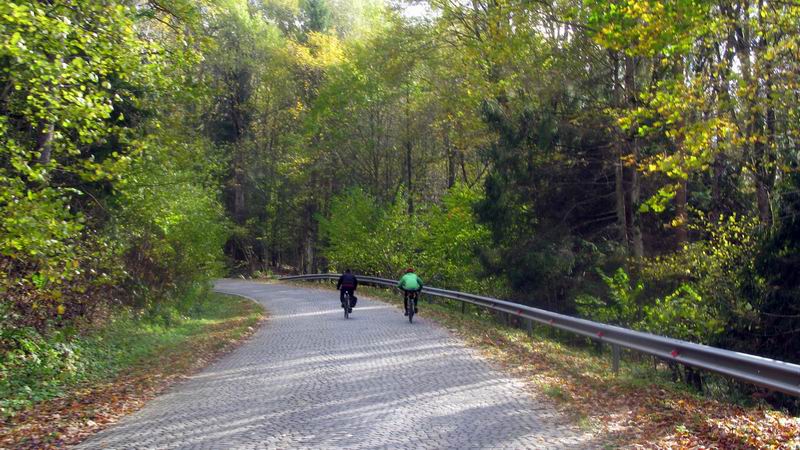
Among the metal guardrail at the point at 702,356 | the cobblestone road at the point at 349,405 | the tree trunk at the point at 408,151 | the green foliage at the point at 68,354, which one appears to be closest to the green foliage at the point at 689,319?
the metal guardrail at the point at 702,356

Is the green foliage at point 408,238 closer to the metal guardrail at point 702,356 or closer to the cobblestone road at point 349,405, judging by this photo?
the cobblestone road at point 349,405

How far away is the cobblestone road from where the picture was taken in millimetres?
6812

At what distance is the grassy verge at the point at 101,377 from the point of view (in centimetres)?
790

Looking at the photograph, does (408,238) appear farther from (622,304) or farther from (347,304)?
(622,304)

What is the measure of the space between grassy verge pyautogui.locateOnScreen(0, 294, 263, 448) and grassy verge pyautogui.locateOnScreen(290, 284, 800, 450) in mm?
5585

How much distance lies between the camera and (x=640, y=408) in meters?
7.99

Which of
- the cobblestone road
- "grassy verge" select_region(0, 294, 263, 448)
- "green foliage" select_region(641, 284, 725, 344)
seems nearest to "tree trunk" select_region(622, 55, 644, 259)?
"green foliage" select_region(641, 284, 725, 344)

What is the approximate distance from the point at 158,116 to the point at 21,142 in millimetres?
6016

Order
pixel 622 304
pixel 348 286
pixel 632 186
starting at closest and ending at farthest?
pixel 622 304, pixel 348 286, pixel 632 186

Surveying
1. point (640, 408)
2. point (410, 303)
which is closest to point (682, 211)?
point (410, 303)

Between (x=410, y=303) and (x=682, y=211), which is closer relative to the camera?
(x=682, y=211)

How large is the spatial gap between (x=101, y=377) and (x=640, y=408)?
855 cm

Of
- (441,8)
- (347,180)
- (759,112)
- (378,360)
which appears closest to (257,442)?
(378,360)

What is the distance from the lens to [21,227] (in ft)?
28.2
